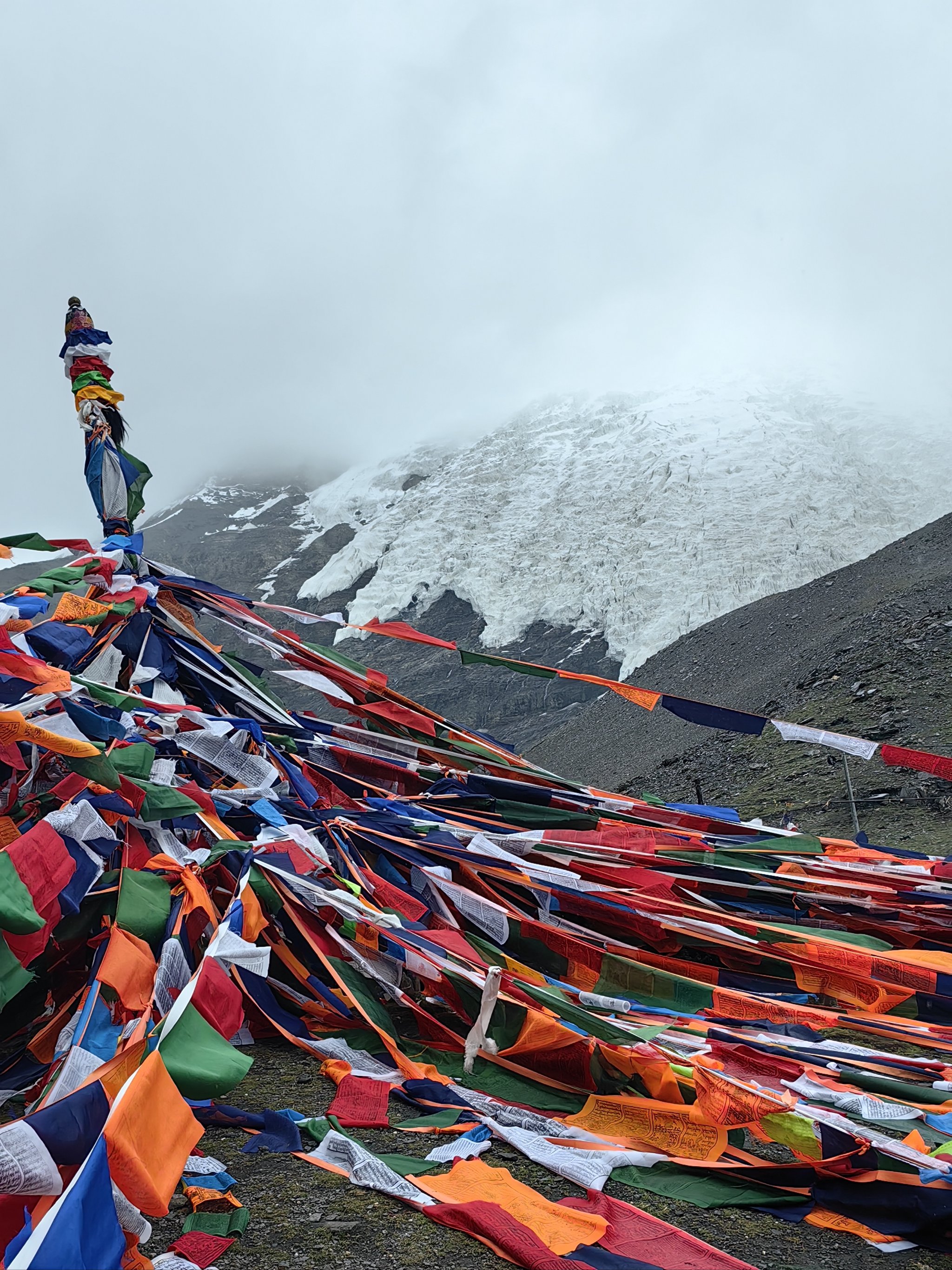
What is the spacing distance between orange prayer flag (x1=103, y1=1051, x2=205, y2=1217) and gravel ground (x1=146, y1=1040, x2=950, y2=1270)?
1.45 feet

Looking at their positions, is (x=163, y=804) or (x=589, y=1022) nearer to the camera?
(x=589, y=1022)

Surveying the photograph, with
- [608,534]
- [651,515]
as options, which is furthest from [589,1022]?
[651,515]

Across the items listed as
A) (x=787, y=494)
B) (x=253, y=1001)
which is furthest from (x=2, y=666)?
(x=787, y=494)

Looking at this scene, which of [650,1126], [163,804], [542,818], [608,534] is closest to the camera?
[650,1126]

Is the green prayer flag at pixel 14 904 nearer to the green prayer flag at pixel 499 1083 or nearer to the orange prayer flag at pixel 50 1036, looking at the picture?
the orange prayer flag at pixel 50 1036

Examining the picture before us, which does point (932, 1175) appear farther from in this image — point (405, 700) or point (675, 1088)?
point (405, 700)

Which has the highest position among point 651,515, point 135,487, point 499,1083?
point 651,515

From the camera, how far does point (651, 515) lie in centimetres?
5216

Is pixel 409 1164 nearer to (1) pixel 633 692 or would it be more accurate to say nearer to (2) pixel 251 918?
(2) pixel 251 918

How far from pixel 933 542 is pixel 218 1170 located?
2951 cm

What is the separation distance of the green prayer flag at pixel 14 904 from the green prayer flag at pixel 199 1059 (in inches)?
25.2

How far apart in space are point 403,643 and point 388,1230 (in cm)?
5641

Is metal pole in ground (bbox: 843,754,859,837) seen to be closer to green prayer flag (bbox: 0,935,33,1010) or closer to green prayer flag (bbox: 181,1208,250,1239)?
green prayer flag (bbox: 181,1208,250,1239)

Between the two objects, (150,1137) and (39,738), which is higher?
(39,738)
